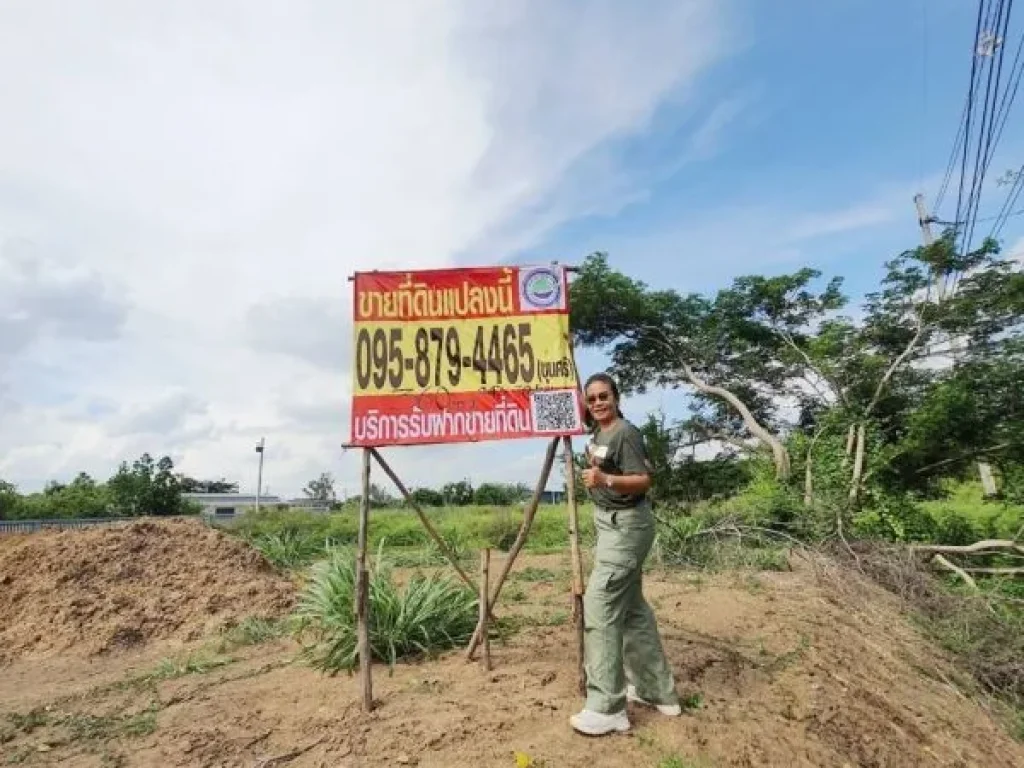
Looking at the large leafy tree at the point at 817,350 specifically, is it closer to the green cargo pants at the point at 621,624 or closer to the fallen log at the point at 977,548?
the fallen log at the point at 977,548

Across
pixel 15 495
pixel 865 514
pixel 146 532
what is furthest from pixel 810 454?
pixel 15 495

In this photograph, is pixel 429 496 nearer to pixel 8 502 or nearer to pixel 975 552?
pixel 8 502

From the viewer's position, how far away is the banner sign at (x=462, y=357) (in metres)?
4.58

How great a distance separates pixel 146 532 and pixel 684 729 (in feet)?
26.2

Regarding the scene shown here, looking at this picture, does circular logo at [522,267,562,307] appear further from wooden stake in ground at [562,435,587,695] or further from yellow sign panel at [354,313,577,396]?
wooden stake in ground at [562,435,587,695]

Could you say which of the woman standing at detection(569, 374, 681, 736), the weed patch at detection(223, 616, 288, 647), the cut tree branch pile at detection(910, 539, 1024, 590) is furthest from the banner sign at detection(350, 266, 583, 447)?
the cut tree branch pile at detection(910, 539, 1024, 590)

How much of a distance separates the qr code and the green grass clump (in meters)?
1.60

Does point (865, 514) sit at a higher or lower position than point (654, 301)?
lower

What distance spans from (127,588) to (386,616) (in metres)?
4.71

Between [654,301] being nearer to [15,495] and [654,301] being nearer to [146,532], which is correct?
[146,532]

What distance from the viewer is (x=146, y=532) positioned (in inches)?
367

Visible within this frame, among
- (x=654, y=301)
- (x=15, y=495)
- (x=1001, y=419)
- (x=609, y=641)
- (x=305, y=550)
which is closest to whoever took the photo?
(x=609, y=641)

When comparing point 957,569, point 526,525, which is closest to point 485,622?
point 526,525

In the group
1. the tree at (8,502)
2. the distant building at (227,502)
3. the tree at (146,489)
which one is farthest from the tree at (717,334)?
the distant building at (227,502)
